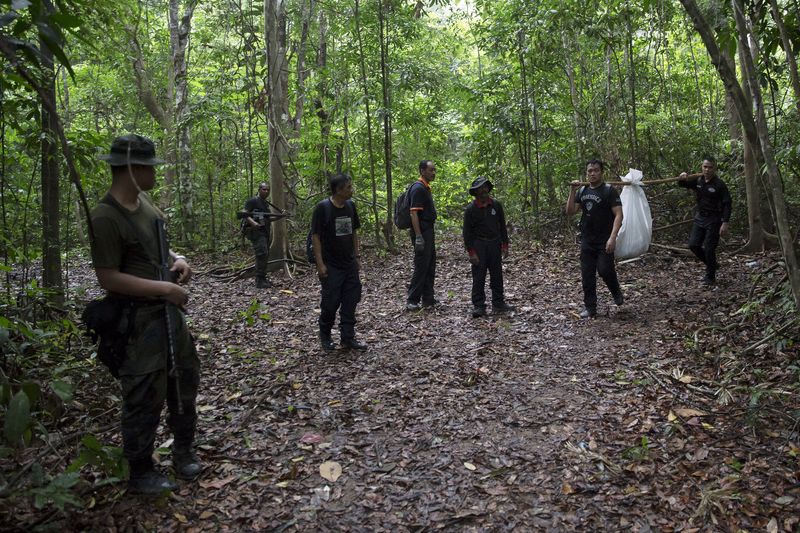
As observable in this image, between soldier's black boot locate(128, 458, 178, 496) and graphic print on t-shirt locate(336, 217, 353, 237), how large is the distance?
11.3 feet

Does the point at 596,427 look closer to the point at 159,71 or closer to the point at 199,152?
the point at 199,152

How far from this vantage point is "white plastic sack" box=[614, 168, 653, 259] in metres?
7.58

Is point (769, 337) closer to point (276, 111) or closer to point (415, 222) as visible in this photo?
point (415, 222)

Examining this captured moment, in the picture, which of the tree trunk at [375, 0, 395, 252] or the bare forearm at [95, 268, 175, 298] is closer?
the bare forearm at [95, 268, 175, 298]

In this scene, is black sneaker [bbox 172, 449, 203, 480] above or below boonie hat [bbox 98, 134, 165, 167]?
below

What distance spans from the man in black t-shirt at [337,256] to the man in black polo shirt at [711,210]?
5.33 meters

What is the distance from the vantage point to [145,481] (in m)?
3.31

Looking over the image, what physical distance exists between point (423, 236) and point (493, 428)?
13.8ft

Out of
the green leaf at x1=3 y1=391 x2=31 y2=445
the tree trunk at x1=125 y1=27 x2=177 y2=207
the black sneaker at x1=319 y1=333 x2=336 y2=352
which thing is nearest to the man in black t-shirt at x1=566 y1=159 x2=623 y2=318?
the black sneaker at x1=319 y1=333 x2=336 y2=352

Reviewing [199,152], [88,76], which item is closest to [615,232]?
[199,152]

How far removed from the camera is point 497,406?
4.90 meters

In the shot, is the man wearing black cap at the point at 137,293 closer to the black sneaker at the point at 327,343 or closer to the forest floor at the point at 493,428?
the forest floor at the point at 493,428

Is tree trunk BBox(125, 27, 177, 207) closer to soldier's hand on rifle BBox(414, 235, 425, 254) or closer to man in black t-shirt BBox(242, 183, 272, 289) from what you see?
man in black t-shirt BBox(242, 183, 272, 289)

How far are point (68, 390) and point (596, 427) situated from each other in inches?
139
